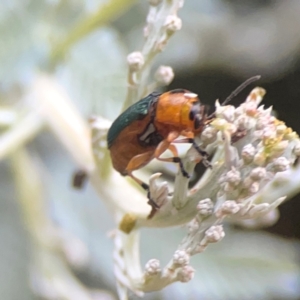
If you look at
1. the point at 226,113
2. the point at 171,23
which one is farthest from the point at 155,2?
the point at 226,113

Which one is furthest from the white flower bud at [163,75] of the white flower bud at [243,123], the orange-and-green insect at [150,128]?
the white flower bud at [243,123]

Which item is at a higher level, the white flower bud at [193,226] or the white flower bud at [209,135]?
the white flower bud at [209,135]

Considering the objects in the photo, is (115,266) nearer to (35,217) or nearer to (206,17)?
(35,217)

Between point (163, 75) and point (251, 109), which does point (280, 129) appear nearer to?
point (251, 109)

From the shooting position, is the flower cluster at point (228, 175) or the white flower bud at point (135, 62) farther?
the white flower bud at point (135, 62)

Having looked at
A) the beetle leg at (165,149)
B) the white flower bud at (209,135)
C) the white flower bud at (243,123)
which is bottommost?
the beetle leg at (165,149)

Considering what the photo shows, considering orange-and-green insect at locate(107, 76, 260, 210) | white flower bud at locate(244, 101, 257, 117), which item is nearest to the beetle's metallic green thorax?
orange-and-green insect at locate(107, 76, 260, 210)

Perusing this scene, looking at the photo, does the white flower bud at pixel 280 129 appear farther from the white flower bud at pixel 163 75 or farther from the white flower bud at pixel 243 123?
the white flower bud at pixel 163 75

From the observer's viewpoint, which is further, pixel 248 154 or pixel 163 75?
pixel 163 75
